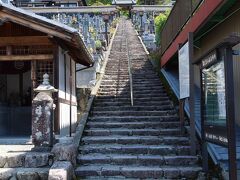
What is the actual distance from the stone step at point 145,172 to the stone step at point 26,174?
0.86 metres

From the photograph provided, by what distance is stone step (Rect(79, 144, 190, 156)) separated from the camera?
9242 mm

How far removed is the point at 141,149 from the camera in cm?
929

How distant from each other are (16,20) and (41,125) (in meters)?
3.44

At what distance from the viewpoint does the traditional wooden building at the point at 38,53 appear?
10000 mm

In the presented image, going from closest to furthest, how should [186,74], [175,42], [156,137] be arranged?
[186,74] < [156,137] < [175,42]

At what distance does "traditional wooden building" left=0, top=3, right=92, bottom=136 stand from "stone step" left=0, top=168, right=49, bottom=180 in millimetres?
2737

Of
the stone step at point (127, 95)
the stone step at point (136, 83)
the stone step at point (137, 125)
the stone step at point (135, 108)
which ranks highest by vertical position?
the stone step at point (136, 83)

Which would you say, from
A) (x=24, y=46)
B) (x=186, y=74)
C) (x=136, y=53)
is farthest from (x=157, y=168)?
(x=136, y=53)

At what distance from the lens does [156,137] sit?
33.3 ft

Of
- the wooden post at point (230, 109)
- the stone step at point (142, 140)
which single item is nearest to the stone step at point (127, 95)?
the stone step at point (142, 140)

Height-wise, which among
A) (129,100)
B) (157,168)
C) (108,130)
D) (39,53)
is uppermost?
(39,53)

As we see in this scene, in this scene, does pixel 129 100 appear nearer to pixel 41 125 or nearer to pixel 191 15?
pixel 191 15

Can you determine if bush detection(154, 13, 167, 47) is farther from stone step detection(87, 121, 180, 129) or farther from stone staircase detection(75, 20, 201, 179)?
stone step detection(87, 121, 180, 129)

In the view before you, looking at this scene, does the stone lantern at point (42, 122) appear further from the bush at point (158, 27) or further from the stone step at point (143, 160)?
the bush at point (158, 27)
